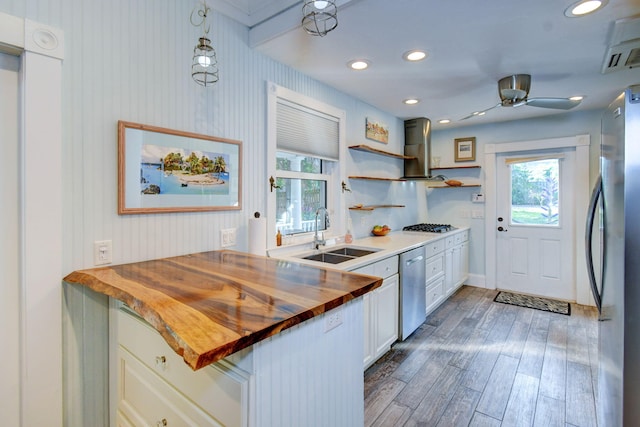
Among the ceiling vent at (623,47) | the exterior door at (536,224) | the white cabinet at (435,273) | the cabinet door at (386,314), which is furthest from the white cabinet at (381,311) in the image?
the exterior door at (536,224)

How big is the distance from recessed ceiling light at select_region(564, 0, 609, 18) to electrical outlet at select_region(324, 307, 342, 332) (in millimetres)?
2075

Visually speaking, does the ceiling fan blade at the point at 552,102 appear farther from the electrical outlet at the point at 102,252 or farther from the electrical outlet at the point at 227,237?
the electrical outlet at the point at 102,252

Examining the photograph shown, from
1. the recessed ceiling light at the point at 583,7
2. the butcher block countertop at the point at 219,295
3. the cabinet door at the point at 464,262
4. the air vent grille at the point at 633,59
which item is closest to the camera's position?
the butcher block countertop at the point at 219,295

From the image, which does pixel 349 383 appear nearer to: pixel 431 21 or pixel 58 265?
→ pixel 58 265

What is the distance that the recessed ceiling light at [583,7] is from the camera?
5.56 feet

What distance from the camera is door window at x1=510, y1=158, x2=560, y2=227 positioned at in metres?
4.14

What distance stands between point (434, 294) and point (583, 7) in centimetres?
278

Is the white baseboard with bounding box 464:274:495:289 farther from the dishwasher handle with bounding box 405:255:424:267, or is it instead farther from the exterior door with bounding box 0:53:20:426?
the exterior door with bounding box 0:53:20:426

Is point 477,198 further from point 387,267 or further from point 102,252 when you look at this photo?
point 102,252

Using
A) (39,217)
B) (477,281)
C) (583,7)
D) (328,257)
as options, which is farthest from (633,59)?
(39,217)

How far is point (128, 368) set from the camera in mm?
1429

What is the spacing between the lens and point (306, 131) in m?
2.79

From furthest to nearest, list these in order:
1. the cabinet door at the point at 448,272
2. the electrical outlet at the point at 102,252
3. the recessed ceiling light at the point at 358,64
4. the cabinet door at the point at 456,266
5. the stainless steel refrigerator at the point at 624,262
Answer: the cabinet door at the point at 456,266, the cabinet door at the point at 448,272, the recessed ceiling light at the point at 358,64, the electrical outlet at the point at 102,252, the stainless steel refrigerator at the point at 624,262

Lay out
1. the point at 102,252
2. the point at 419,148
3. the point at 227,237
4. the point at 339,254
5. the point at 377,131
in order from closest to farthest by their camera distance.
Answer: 1. the point at 102,252
2. the point at 227,237
3. the point at 339,254
4. the point at 377,131
5. the point at 419,148
